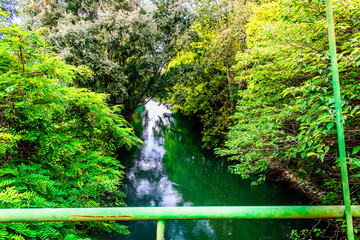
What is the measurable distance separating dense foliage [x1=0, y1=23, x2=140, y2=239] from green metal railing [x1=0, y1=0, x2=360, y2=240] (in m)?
1.04

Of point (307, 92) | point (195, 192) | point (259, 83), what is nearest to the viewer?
point (307, 92)

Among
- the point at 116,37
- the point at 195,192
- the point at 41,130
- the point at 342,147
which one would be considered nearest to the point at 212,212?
the point at 342,147

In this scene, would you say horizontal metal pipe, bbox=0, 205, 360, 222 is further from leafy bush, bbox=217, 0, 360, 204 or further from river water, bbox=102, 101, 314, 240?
river water, bbox=102, 101, 314, 240

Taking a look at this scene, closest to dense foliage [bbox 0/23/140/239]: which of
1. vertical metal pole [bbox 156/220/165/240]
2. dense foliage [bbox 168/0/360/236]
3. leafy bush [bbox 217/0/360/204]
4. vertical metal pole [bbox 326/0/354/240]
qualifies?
vertical metal pole [bbox 156/220/165/240]

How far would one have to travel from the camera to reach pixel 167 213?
3.05 feet

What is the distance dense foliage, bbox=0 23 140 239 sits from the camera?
208 cm

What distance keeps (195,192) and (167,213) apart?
30.3 feet

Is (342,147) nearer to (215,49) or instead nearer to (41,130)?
(41,130)

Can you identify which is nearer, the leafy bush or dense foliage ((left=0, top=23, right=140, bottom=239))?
dense foliage ((left=0, top=23, right=140, bottom=239))

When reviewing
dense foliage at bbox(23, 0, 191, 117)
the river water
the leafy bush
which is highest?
dense foliage at bbox(23, 0, 191, 117)

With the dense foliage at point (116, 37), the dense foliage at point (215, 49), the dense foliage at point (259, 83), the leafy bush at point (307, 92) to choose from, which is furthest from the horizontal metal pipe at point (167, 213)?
the dense foliage at point (215, 49)

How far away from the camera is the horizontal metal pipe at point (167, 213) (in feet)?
2.92

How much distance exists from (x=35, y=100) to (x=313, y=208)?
9.37 ft

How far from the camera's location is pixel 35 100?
2.39 meters
